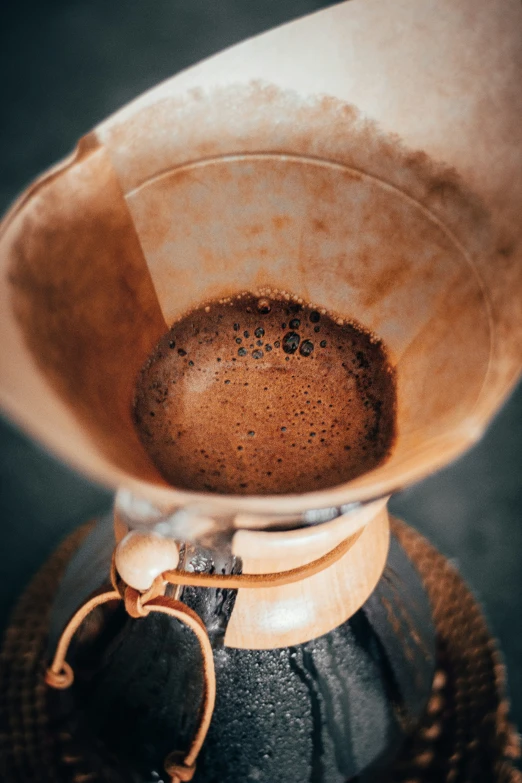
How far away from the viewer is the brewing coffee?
0.42 m

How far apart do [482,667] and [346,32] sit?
0.48 m

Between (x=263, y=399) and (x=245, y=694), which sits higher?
(x=263, y=399)

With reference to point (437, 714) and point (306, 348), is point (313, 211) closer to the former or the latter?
point (306, 348)

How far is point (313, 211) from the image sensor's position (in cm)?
44

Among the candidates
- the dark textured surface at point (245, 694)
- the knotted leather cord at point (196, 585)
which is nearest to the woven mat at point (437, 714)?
the dark textured surface at point (245, 694)

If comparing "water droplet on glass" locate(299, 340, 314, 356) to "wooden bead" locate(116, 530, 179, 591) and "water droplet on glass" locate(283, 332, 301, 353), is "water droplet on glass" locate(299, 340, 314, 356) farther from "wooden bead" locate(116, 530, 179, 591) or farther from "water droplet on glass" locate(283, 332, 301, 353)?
"wooden bead" locate(116, 530, 179, 591)

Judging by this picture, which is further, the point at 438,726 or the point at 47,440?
the point at 438,726

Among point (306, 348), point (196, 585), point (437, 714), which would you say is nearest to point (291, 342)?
point (306, 348)

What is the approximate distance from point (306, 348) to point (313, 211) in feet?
0.28

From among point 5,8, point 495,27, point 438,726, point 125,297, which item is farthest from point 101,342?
point 5,8

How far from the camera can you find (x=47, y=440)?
0.28 meters

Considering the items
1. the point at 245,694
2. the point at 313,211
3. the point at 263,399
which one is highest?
the point at 313,211

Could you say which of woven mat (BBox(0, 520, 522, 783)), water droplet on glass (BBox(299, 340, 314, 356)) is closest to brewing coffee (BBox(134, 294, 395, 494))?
water droplet on glass (BBox(299, 340, 314, 356))

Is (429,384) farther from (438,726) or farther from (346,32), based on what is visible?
(438,726)
